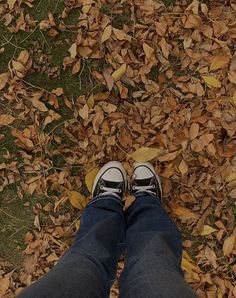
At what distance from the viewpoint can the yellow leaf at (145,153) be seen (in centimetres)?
235

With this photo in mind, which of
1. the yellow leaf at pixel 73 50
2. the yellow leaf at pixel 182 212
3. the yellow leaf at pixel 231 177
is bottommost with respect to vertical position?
the yellow leaf at pixel 182 212

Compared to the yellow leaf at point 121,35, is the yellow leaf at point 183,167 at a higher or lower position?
lower

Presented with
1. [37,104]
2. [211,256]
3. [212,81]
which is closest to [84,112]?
[37,104]

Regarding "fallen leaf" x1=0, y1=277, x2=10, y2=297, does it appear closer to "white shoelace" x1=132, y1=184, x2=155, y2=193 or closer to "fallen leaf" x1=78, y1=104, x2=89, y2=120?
"white shoelace" x1=132, y1=184, x2=155, y2=193

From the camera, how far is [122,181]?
238 centimetres

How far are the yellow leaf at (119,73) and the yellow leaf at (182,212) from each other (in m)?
0.74

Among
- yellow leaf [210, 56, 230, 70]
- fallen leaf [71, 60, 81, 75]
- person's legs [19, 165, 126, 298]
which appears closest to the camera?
person's legs [19, 165, 126, 298]

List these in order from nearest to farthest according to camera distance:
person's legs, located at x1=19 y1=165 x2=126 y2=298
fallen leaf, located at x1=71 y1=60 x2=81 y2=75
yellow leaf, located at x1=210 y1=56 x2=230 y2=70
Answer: person's legs, located at x1=19 y1=165 x2=126 y2=298 → yellow leaf, located at x1=210 y1=56 x2=230 y2=70 → fallen leaf, located at x1=71 y1=60 x2=81 y2=75

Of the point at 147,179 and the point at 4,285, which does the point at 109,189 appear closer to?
the point at 147,179

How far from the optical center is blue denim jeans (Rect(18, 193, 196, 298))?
1.57m

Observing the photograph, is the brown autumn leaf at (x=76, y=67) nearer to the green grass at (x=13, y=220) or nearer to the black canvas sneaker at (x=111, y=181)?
the black canvas sneaker at (x=111, y=181)

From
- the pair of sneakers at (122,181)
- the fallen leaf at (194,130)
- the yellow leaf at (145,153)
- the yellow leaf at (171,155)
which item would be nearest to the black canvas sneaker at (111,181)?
the pair of sneakers at (122,181)

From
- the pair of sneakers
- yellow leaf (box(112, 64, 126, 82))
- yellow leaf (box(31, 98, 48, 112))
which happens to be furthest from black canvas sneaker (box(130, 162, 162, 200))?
yellow leaf (box(31, 98, 48, 112))

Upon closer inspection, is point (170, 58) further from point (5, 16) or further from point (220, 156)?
point (5, 16)
